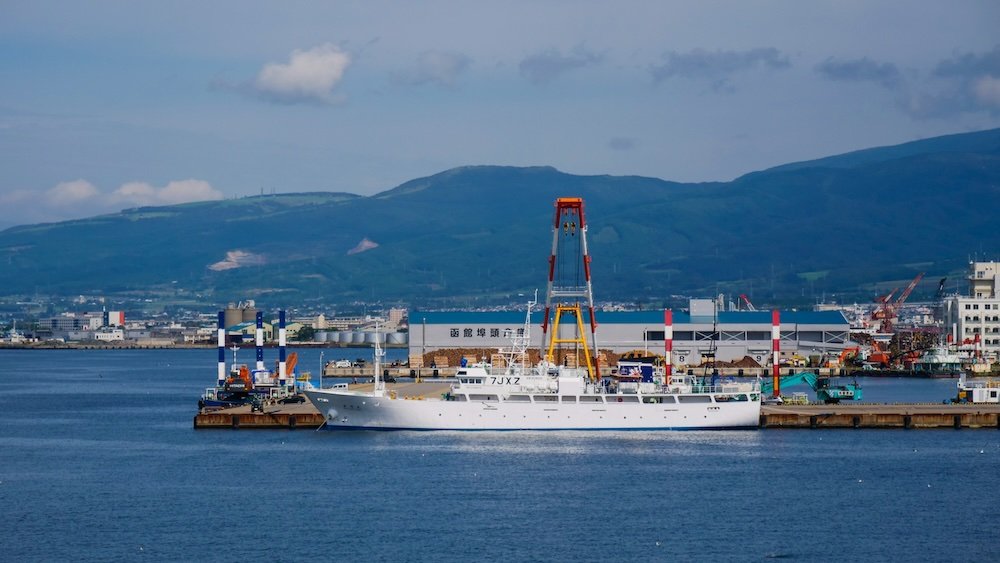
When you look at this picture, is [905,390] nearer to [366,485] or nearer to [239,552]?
[366,485]

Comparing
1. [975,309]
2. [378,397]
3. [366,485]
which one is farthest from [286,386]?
[975,309]

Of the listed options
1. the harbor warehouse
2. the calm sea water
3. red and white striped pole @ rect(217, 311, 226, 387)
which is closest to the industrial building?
the harbor warehouse

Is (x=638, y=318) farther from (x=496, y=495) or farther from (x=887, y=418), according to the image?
(x=496, y=495)

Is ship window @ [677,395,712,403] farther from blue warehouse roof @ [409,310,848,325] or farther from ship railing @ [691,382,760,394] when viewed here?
blue warehouse roof @ [409,310,848,325]

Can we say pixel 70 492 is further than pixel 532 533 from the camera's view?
Yes

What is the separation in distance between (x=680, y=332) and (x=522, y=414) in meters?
53.4

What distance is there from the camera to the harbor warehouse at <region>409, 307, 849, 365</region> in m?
107

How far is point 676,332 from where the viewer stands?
108m

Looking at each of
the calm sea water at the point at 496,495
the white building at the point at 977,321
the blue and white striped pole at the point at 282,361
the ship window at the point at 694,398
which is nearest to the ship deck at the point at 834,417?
the calm sea water at the point at 496,495

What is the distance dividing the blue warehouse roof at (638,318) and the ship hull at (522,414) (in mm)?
47818

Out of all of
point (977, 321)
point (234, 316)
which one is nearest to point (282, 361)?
point (234, 316)

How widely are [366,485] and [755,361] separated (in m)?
67.3

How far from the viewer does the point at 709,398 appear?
56438 millimetres

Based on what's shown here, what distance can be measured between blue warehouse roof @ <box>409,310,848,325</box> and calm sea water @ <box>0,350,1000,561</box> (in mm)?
51389
